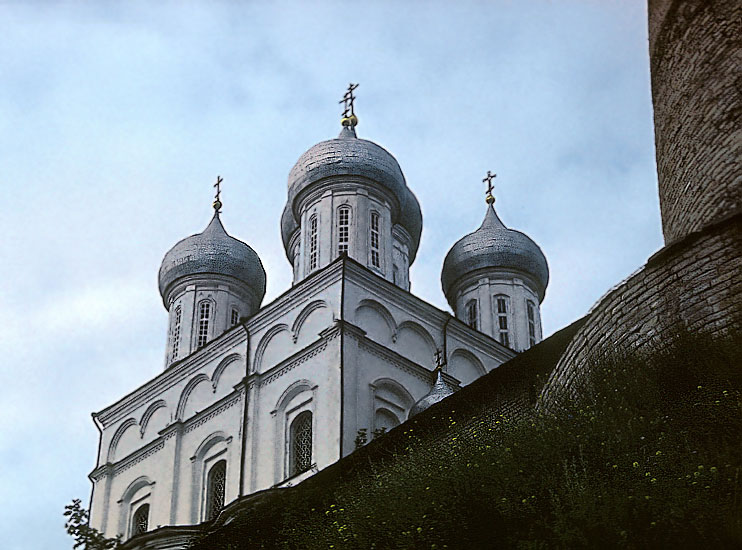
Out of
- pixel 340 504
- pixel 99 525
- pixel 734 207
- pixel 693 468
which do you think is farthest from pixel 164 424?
pixel 693 468

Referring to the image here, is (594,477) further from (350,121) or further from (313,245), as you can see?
(350,121)

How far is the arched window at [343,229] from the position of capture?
2473cm

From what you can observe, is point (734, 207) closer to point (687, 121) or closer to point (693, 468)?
point (687, 121)

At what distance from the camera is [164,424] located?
989 inches

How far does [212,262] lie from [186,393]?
3.28 meters

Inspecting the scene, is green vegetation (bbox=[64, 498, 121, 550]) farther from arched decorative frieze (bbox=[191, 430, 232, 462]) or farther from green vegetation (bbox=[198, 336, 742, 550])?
arched decorative frieze (bbox=[191, 430, 232, 462])

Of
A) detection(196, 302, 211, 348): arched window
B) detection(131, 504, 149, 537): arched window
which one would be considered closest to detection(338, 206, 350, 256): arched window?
detection(196, 302, 211, 348): arched window

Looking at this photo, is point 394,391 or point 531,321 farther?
point 531,321

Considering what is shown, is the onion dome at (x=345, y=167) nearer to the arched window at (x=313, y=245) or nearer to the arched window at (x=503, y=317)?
the arched window at (x=313, y=245)

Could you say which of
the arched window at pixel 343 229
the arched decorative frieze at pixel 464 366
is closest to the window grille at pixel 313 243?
the arched window at pixel 343 229

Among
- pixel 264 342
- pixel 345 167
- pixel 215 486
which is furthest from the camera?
pixel 345 167

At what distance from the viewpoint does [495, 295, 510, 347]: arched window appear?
27.2 metres

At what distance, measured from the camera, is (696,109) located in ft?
38.2

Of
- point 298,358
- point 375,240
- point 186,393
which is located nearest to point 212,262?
point 186,393
